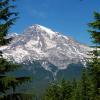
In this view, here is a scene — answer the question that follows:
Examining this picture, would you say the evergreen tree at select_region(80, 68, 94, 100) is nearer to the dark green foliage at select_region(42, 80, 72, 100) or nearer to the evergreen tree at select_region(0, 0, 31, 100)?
the dark green foliage at select_region(42, 80, 72, 100)

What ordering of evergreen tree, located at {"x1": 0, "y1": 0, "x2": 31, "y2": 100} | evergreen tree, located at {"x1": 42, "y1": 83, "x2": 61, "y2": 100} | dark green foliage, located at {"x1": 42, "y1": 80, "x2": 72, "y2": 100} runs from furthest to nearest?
evergreen tree, located at {"x1": 42, "y1": 83, "x2": 61, "y2": 100}, dark green foliage, located at {"x1": 42, "y1": 80, "x2": 72, "y2": 100}, evergreen tree, located at {"x1": 0, "y1": 0, "x2": 31, "y2": 100}

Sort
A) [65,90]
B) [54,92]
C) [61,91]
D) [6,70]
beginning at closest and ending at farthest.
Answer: [6,70] < [65,90] < [61,91] < [54,92]

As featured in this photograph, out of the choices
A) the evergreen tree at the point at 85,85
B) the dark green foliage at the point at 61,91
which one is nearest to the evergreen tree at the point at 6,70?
the evergreen tree at the point at 85,85

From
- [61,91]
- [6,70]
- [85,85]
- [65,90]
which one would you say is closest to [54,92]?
[61,91]

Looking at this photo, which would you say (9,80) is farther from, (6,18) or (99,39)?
(99,39)

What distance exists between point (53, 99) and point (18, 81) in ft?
208

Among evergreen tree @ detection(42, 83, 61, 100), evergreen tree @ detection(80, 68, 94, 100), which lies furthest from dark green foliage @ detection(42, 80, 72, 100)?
evergreen tree @ detection(80, 68, 94, 100)

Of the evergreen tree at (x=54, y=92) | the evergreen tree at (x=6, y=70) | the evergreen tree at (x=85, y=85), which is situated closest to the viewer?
the evergreen tree at (x=6, y=70)

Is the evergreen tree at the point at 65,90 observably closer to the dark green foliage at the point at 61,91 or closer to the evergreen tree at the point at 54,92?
the dark green foliage at the point at 61,91

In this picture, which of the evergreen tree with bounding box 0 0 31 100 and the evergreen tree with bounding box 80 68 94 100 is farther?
the evergreen tree with bounding box 80 68 94 100

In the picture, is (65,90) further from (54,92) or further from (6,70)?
(6,70)

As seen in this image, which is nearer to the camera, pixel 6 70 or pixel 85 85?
pixel 6 70

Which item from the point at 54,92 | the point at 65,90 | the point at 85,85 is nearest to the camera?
the point at 85,85

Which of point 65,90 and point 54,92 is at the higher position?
point 65,90
